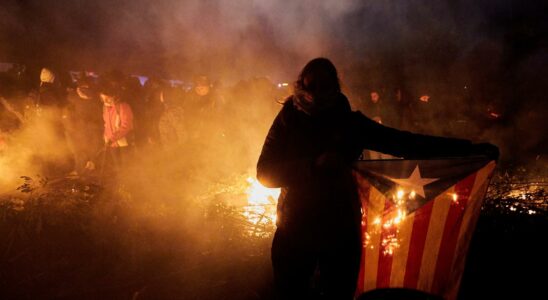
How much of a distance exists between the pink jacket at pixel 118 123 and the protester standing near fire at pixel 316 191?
4990 millimetres

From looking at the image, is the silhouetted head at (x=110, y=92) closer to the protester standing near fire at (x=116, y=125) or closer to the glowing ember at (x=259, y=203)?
the protester standing near fire at (x=116, y=125)

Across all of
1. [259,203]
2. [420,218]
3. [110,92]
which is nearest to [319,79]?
[420,218]

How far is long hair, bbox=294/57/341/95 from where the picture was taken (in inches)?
73.0

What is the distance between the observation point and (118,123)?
6.10 metres

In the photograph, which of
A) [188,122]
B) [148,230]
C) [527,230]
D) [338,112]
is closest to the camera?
[338,112]

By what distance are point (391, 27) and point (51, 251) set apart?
284 inches

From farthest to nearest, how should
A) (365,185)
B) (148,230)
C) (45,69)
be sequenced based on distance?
(45,69) → (148,230) → (365,185)

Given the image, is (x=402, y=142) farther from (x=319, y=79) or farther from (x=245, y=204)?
(x=245, y=204)

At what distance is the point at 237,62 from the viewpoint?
23.0 feet

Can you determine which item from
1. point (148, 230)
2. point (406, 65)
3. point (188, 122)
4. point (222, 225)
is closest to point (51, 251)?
point (148, 230)

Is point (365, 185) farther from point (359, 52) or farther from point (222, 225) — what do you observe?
point (359, 52)

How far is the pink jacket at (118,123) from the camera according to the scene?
6.09 meters

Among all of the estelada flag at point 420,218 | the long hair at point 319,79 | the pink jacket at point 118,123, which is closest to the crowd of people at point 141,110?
the pink jacket at point 118,123

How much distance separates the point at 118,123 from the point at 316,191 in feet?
17.3
